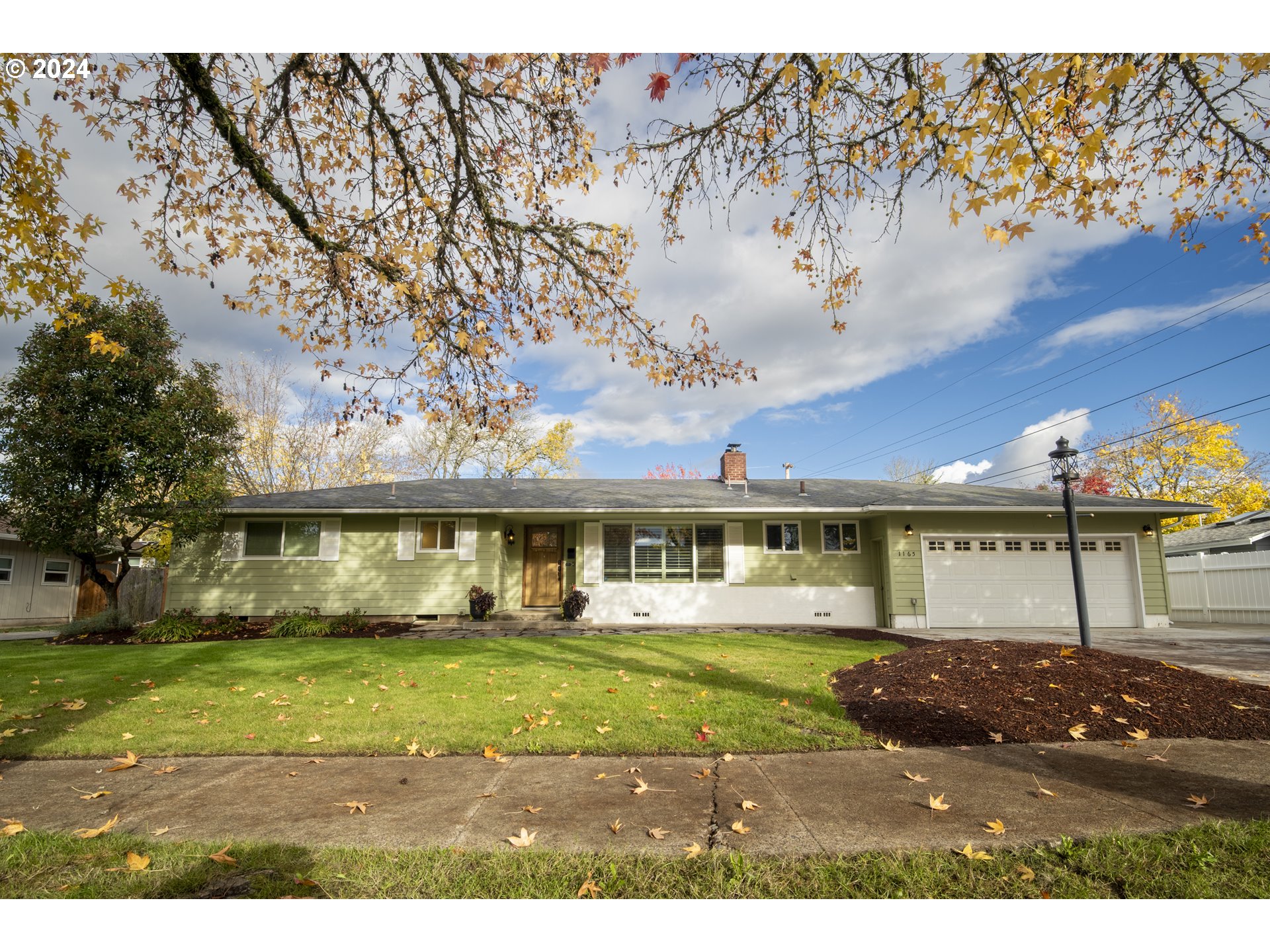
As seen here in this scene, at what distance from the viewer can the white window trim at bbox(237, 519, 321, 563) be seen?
1436cm

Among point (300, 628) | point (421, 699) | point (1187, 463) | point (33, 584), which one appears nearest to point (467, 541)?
point (300, 628)

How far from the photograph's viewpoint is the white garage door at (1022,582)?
45.4ft

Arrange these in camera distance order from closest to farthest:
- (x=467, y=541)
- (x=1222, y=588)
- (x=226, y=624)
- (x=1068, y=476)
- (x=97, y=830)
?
(x=97, y=830), (x=1068, y=476), (x=226, y=624), (x=467, y=541), (x=1222, y=588)

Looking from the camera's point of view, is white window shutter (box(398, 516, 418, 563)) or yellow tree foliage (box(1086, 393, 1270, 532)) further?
yellow tree foliage (box(1086, 393, 1270, 532))

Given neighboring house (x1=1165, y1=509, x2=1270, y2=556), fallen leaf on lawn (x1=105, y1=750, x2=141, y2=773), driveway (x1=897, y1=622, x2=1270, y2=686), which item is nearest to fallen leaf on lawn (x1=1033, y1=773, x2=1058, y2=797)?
driveway (x1=897, y1=622, x2=1270, y2=686)

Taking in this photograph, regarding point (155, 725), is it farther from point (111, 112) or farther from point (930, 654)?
point (930, 654)

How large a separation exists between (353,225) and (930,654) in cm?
739

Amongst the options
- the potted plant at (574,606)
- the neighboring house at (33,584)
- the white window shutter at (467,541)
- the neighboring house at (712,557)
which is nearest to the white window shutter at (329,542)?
the neighboring house at (712,557)

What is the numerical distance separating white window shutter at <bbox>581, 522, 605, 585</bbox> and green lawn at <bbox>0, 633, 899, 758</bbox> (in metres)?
5.11

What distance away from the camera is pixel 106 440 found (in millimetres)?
11922

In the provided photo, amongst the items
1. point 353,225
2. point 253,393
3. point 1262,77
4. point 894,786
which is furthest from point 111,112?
point 253,393

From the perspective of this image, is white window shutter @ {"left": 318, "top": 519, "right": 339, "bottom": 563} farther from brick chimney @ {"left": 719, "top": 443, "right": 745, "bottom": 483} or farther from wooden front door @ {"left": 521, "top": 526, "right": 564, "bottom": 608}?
brick chimney @ {"left": 719, "top": 443, "right": 745, "bottom": 483}

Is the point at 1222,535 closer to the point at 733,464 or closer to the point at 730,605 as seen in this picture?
the point at 733,464

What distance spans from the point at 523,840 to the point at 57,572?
25.8 m
